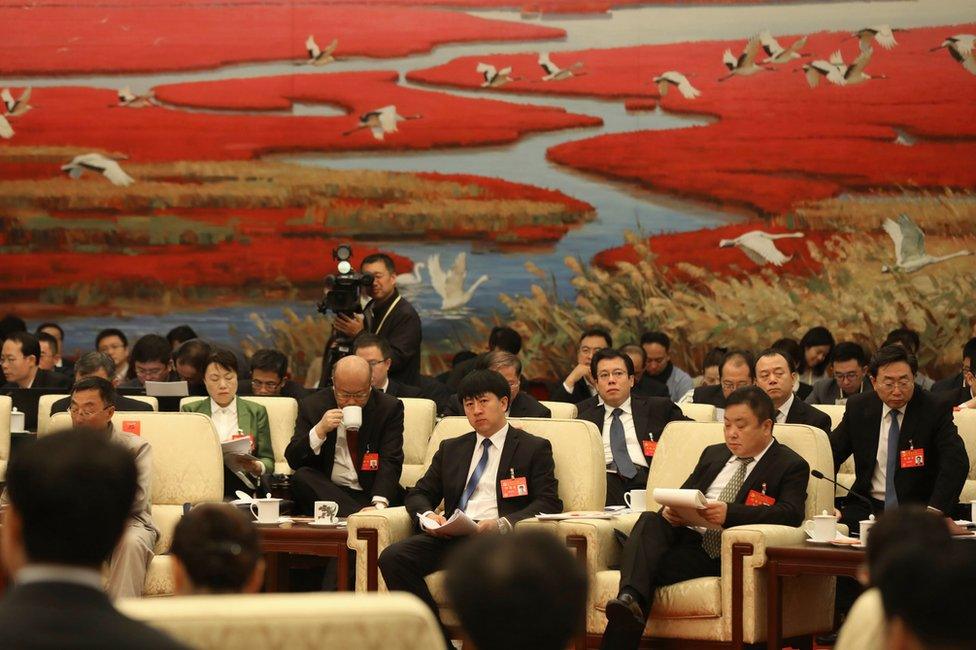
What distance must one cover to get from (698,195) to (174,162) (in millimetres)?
3643

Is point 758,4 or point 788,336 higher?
point 758,4

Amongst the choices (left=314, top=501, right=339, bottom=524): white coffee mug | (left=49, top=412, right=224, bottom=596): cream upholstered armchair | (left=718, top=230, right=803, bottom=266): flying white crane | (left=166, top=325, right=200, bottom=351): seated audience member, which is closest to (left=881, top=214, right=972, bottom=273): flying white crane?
(left=718, top=230, right=803, bottom=266): flying white crane

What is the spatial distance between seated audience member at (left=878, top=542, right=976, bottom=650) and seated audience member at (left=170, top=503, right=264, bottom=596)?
109 cm

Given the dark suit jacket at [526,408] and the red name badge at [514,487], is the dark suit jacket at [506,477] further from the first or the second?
the dark suit jacket at [526,408]

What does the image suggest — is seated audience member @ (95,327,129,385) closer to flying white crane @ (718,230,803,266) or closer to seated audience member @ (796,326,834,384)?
flying white crane @ (718,230,803,266)

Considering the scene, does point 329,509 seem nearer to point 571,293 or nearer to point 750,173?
point 571,293

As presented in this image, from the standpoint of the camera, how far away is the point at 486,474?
222 inches

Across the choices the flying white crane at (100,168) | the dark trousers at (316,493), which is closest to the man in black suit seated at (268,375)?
the dark trousers at (316,493)

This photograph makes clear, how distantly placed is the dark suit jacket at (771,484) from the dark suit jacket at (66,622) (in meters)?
3.67

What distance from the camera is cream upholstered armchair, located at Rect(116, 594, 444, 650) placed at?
6.13 feet

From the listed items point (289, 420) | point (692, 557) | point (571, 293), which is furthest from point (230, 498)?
point (571, 293)

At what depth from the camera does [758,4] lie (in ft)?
32.1

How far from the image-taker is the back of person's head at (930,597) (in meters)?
1.75

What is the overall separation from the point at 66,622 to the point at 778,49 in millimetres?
8764
